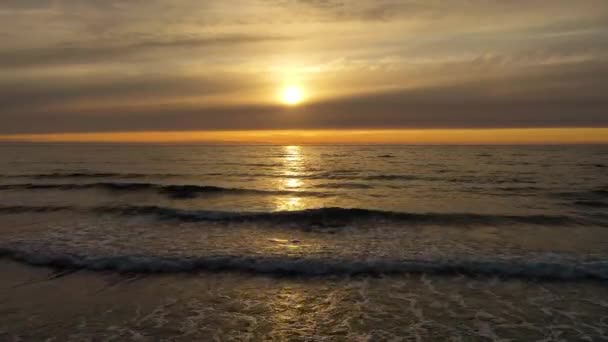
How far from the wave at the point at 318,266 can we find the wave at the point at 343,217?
6.24 meters

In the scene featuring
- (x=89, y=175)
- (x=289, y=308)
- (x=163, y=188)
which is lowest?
(x=289, y=308)

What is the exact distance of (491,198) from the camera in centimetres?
2672

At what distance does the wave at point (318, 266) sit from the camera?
12344 millimetres

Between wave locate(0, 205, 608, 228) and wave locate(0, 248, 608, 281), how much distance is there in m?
6.24

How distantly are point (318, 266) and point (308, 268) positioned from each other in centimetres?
33

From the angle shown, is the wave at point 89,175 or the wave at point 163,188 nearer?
the wave at point 163,188

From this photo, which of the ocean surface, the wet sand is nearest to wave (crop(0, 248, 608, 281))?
the ocean surface

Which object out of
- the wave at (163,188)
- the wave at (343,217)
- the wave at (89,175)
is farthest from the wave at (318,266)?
the wave at (89,175)

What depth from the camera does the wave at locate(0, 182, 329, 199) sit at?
30.0 meters

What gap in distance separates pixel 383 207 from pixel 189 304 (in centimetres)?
1558

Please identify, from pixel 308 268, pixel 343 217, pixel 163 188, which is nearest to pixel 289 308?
pixel 308 268

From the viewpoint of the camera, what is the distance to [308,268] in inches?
498

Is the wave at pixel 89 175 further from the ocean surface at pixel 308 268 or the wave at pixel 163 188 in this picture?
the ocean surface at pixel 308 268

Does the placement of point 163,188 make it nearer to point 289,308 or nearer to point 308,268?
Result: point 308,268
